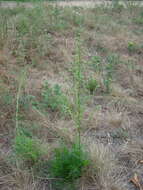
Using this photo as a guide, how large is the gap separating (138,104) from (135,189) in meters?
1.25

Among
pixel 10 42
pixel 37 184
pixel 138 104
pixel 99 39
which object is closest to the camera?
pixel 37 184

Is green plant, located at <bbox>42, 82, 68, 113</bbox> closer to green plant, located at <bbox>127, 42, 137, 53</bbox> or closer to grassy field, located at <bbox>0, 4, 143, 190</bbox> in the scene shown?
grassy field, located at <bbox>0, 4, 143, 190</bbox>

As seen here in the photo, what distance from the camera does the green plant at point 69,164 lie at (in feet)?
6.22

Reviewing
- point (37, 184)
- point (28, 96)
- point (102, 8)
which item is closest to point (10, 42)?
point (28, 96)

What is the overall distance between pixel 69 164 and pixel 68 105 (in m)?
0.82

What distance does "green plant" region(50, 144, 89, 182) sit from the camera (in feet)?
6.22

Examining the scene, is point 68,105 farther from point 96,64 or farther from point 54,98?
point 96,64

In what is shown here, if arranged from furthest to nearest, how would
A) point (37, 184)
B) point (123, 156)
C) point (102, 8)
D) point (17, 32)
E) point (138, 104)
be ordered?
point (102, 8) → point (17, 32) → point (138, 104) → point (123, 156) → point (37, 184)

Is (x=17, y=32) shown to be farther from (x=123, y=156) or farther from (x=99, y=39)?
(x=123, y=156)

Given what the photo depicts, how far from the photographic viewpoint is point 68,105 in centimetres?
262

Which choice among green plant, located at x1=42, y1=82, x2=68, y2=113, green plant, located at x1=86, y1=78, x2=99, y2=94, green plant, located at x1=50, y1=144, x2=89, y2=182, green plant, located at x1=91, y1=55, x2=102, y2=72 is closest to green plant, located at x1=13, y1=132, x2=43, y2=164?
green plant, located at x1=50, y1=144, x2=89, y2=182

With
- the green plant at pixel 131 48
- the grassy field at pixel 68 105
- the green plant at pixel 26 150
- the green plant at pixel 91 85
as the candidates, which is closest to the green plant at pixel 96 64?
the grassy field at pixel 68 105

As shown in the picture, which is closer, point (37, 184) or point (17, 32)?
point (37, 184)

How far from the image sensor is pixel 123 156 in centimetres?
228
